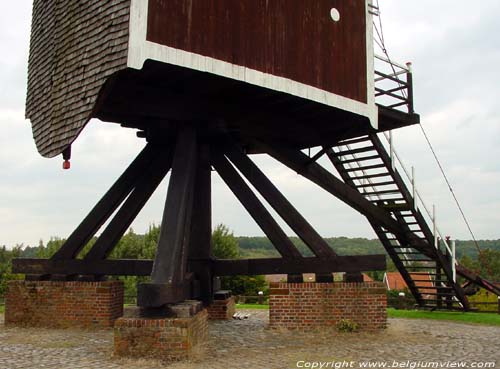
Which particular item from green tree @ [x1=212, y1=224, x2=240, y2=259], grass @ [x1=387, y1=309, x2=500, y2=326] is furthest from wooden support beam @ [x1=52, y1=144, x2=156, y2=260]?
green tree @ [x1=212, y1=224, x2=240, y2=259]

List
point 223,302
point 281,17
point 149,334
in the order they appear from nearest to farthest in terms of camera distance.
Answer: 1. point 149,334
2. point 281,17
3. point 223,302

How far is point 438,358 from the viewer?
23.0ft

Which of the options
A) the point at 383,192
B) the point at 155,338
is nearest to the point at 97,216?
the point at 155,338

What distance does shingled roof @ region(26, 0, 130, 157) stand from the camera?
7609mm

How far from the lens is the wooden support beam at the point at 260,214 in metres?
9.70

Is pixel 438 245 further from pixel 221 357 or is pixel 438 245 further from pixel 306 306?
pixel 221 357

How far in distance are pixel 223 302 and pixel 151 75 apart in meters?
5.47

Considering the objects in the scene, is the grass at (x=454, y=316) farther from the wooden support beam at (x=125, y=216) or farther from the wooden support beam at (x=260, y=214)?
the wooden support beam at (x=125, y=216)

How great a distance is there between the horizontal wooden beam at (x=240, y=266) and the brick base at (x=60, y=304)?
28 cm

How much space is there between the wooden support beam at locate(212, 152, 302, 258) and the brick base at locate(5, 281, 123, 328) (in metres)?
2.81

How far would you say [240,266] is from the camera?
1084 cm

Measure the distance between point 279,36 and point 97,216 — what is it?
4603mm

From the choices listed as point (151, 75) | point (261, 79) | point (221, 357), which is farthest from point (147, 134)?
point (221, 357)

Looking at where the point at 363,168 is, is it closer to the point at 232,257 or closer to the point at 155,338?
the point at 155,338
